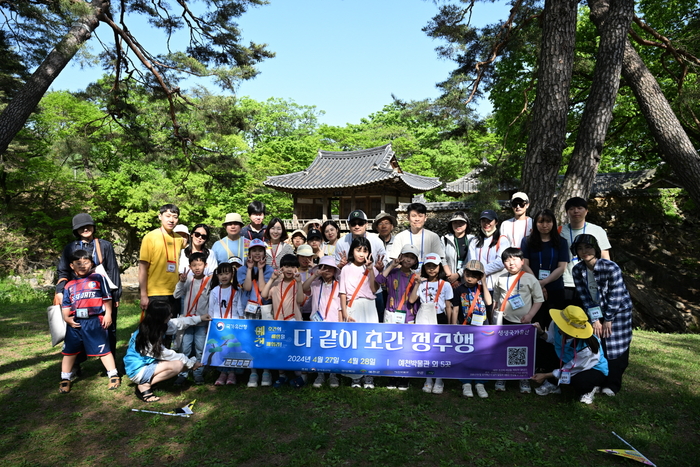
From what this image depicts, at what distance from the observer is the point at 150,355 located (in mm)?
3926

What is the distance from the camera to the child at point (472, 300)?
4.18m

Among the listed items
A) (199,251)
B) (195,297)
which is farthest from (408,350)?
(199,251)

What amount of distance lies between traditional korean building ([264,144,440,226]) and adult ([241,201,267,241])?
629 inches

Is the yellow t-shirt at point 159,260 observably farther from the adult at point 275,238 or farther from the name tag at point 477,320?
the name tag at point 477,320

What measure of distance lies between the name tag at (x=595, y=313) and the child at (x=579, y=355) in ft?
0.51

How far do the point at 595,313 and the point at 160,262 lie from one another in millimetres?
4544

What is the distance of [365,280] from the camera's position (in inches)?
172

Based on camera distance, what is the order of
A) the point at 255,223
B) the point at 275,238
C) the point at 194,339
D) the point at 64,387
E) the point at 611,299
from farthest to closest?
the point at 275,238
the point at 255,223
the point at 194,339
the point at 64,387
the point at 611,299

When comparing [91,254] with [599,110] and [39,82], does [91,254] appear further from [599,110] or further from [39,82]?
[599,110]

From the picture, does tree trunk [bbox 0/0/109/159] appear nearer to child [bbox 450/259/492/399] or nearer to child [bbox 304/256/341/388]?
child [bbox 304/256/341/388]

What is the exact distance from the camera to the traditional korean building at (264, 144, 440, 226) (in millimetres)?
22016

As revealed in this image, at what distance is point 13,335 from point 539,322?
796cm

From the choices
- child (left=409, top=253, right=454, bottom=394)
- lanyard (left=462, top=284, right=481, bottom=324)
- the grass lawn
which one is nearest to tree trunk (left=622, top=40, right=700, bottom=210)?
the grass lawn

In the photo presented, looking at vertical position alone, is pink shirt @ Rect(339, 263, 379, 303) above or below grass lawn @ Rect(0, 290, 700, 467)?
above
